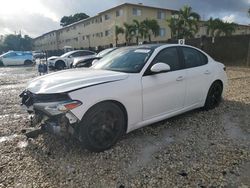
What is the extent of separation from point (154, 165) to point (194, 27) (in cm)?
2721

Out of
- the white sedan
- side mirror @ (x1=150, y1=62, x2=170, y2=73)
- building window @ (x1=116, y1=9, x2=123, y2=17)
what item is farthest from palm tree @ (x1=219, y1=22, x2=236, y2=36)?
side mirror @ (x1=150, y1=62, x2=170, y2=73)

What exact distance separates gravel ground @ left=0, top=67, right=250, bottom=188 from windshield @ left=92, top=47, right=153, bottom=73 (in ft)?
3.75

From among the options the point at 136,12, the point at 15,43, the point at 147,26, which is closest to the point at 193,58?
the point at 147,26

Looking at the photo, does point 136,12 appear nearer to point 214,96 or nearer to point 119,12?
point 119,12

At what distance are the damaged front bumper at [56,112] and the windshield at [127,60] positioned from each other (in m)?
1.20

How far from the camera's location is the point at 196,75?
4867 millimetres

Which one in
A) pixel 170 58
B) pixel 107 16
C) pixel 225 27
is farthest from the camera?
pixel 107 16

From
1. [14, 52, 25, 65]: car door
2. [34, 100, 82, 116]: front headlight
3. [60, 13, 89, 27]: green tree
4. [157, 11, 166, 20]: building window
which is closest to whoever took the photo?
[34, 100, 82, 116]: front headlight

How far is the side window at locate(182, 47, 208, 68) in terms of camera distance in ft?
15.9

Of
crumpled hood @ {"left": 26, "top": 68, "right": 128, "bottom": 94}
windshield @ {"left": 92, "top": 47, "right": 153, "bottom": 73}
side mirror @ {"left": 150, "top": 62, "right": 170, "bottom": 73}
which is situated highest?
windshield @ {"left": 92, "top": 47, "right": 153, "bottom": 73}

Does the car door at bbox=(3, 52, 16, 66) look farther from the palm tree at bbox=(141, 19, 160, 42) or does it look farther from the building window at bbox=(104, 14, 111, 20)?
the building window at bbox=(104, 14, 111, 20)

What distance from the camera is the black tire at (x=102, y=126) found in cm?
334

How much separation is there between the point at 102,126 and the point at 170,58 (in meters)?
1.90

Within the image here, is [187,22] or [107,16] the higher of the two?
[107,16]
